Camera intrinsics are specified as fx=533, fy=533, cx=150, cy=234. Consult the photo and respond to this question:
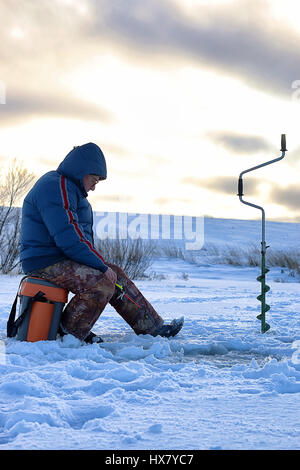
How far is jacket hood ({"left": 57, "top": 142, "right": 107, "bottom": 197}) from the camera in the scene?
403 centimetres

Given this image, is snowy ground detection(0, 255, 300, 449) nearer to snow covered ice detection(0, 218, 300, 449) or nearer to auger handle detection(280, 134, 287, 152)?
snow covered ice detection(0, 218, 300, 449)

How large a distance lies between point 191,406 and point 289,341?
2.21 m

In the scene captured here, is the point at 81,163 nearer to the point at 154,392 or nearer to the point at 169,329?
the point at 169,329

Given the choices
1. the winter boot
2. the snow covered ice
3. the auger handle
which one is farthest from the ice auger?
the winter boot

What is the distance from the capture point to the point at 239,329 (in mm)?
5043

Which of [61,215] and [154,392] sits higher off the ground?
[61,215]

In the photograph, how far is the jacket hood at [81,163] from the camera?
13.2ft

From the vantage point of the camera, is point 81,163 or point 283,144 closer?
point 81,163

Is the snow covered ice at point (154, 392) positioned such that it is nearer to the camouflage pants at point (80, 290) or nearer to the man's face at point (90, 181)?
the camouflage pants at point (80, 290)

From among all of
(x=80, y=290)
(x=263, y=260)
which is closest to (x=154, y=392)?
(x=80, y=290)

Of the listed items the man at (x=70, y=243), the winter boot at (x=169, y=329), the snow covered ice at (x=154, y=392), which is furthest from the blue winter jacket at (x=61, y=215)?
the winter boot at (x=169, y=329)

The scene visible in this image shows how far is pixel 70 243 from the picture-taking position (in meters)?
3.80

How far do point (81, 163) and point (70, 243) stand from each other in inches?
25.4
